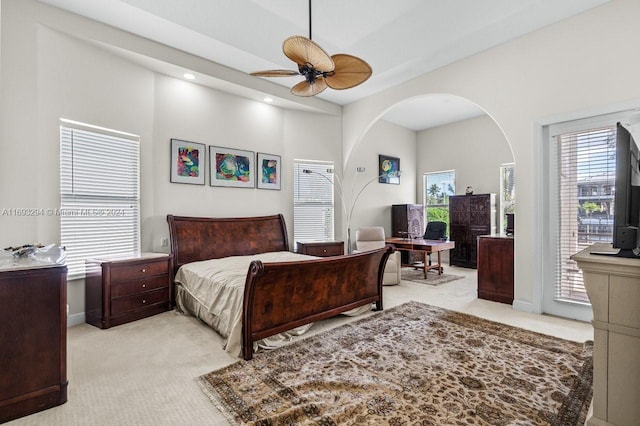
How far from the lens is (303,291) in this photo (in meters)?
2.96

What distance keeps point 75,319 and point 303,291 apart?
104 inches

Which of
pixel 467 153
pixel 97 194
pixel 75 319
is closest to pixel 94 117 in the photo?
pixel 97 194

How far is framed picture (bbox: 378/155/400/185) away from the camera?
7184 mm

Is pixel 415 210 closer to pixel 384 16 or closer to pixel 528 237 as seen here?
pixel 528 237

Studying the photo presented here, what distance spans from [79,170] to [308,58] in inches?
114

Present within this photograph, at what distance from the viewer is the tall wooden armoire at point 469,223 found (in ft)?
21.1

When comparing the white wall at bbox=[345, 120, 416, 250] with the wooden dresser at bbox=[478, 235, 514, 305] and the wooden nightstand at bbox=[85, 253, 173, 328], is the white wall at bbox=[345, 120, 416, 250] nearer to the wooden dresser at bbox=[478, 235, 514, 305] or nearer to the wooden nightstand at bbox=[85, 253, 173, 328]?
the wooden dresser at bbox=[478, 235, 514, 305]

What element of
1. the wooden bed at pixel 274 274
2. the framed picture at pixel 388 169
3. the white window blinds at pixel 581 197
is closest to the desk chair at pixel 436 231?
the framed picture at pixel 388 169

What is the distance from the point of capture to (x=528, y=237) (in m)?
3.72

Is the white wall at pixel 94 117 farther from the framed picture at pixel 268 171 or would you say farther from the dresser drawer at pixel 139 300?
the dresser drawer at pixel 139 300

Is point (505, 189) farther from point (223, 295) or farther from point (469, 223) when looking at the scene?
point (223, 295)

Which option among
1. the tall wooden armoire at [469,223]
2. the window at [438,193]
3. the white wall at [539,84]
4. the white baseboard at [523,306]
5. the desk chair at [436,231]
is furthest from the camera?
the window at [438,193]

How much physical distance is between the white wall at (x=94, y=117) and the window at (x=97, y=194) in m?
0.10

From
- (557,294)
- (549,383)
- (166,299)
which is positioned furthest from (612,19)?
(166,299)
